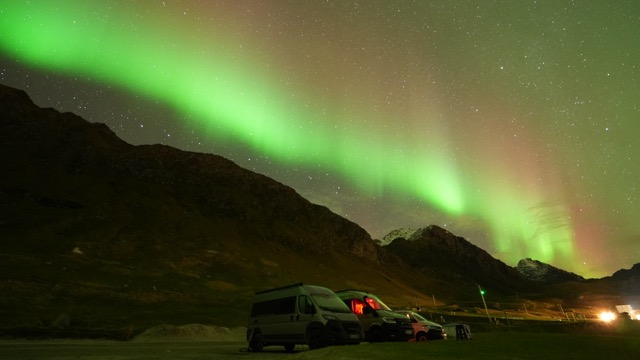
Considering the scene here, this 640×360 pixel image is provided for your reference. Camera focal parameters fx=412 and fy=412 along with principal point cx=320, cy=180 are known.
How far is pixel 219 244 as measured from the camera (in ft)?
520

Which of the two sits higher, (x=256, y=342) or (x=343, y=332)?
(x=343, y=332)

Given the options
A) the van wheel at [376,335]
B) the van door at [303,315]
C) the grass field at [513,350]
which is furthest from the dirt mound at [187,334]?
the grass field at [513,350]

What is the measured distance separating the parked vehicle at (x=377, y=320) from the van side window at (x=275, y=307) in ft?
14.0

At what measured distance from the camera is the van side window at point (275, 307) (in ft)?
57.5

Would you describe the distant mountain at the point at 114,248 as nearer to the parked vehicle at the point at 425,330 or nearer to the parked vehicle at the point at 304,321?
the parked vehicle at the point at 304,321

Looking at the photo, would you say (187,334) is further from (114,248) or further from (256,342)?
(114,248)

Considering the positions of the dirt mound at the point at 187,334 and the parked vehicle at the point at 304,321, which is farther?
the dirt mound at the point at 187,334

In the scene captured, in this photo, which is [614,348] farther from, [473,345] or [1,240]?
[1,240]

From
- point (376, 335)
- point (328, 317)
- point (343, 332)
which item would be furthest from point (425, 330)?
point (328, 317)

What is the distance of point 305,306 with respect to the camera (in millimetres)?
16812

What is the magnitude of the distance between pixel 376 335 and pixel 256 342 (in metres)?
5.68

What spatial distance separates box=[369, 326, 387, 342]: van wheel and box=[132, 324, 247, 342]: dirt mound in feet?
54.4

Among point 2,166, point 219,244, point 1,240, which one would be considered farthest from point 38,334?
point 2,166

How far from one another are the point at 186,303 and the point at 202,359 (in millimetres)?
62395
